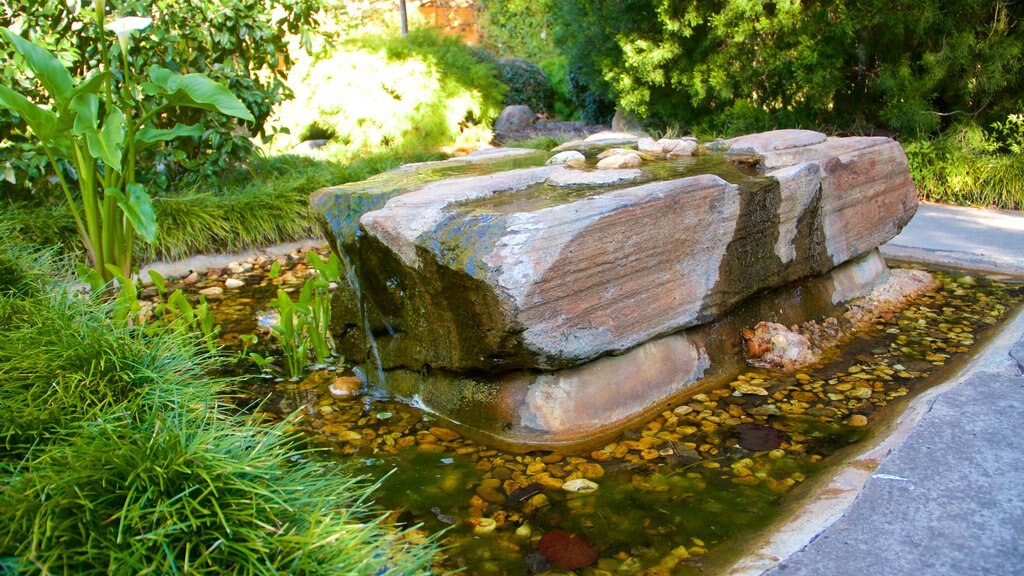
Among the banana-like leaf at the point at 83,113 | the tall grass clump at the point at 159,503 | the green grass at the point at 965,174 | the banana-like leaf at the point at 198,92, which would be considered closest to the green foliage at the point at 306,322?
the banana-like leaf at the point at 198,92

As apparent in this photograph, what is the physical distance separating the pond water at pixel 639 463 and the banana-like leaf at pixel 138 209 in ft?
2.66

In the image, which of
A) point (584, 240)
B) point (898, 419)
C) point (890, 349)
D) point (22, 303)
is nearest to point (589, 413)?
point (584, 240)

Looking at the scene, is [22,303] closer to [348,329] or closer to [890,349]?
[348,329]

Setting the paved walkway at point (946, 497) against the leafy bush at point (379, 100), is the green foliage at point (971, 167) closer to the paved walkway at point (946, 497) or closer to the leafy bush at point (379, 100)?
the paved walkway at point (946, 497)

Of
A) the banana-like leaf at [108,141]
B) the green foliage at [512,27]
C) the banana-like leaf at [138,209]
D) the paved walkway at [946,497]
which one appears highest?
the green foliage at [512,27]

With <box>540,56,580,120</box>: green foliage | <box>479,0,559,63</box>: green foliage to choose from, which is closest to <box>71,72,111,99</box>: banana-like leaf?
<box>540,56,580,120</box>: green foliage

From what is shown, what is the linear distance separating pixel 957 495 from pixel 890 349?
5.99 feet

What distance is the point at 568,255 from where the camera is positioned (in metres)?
2.82

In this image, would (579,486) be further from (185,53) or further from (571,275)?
(185,53)

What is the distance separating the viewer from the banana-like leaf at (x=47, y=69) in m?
3.64

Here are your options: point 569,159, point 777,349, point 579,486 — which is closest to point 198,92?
point 569,159

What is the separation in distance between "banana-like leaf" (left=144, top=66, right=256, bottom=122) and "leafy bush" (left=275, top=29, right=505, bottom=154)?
18.6 ft

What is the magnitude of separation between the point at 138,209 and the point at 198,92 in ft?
2.11

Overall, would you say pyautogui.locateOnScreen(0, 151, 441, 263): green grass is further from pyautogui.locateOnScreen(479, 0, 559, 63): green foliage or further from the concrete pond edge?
pyautogui.locateOnScreen(479, 0, 559, 63): green foliage
